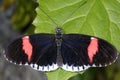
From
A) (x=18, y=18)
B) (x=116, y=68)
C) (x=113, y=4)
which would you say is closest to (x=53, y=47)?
(x=113, y=4)

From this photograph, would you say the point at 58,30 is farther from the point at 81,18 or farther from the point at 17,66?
the point at 17,66

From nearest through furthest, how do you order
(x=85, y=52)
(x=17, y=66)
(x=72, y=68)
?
(x=72, y=68), (x=85, y=52), (x=17, y=66)

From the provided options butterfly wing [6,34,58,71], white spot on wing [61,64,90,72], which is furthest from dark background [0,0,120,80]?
white spot on wing [61,64,90,72]

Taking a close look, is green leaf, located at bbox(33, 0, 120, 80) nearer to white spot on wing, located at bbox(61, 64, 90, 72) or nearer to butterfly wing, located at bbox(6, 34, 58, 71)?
white spot on wing, located at bbox(61, 64, 90, 72)

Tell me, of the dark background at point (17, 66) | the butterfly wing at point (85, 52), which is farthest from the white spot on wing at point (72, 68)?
the dark background at point (17, 66)

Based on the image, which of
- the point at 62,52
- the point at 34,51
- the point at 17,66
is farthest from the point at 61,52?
the point at 17,66

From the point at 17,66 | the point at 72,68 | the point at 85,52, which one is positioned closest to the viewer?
the point at 72,68

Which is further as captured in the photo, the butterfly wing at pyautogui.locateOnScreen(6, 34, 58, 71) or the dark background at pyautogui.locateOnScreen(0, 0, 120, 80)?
the dark background at pyautogui.locateOnScreen(0, 0, 120, 80)
